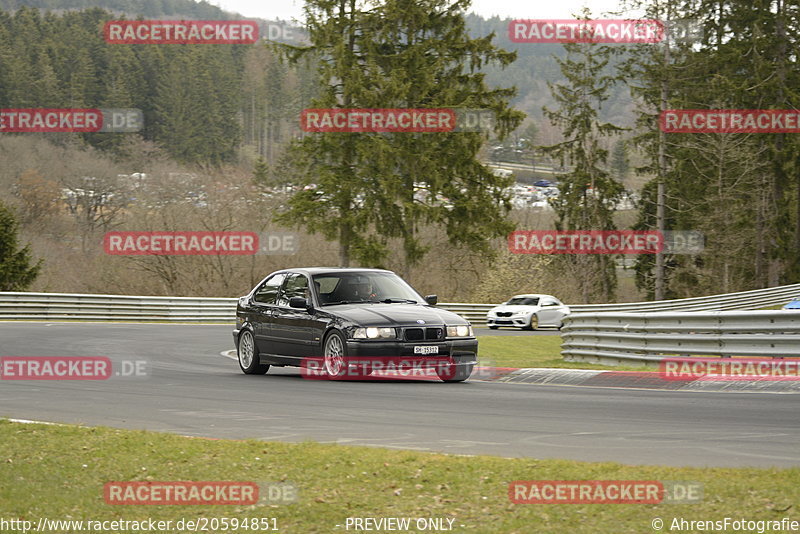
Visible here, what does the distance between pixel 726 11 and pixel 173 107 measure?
53.6 meters

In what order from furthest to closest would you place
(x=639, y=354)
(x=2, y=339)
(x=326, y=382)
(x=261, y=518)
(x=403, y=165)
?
(x=403, y=165) < (x=2, y=339) < (x=639, y=354) < (x=326, y=382) < (x=261, y=518)

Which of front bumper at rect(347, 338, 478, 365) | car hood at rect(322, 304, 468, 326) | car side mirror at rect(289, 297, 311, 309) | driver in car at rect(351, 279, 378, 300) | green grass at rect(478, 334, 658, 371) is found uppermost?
driver in car at rect(351, 279, 378, 300)

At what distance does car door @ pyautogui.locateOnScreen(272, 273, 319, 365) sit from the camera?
15234mm

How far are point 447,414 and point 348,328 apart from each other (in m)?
Result: 3.73

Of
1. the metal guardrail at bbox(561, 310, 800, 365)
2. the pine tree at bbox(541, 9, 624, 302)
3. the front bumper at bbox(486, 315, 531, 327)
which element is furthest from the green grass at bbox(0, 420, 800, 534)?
the pine tree at bbox(541, 9, 624, 302)

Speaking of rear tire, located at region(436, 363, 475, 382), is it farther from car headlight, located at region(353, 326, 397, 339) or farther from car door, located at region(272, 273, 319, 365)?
car door, located at region(272, 273, 319, 365)

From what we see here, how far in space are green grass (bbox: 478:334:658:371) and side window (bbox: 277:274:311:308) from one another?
4.42 metres

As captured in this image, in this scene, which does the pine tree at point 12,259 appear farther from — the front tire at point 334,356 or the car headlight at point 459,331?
the car headlight at point 459,331

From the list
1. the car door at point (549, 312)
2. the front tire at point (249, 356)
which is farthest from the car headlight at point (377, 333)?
the car door at point (549, 312)

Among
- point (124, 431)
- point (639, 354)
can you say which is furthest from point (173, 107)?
point (124, 431)

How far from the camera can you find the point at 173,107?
93188 millimetres

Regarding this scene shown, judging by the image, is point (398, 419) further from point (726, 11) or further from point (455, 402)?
point (726, 11)

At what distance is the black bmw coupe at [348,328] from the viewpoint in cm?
1427

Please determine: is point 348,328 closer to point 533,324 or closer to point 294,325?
point 294,325
